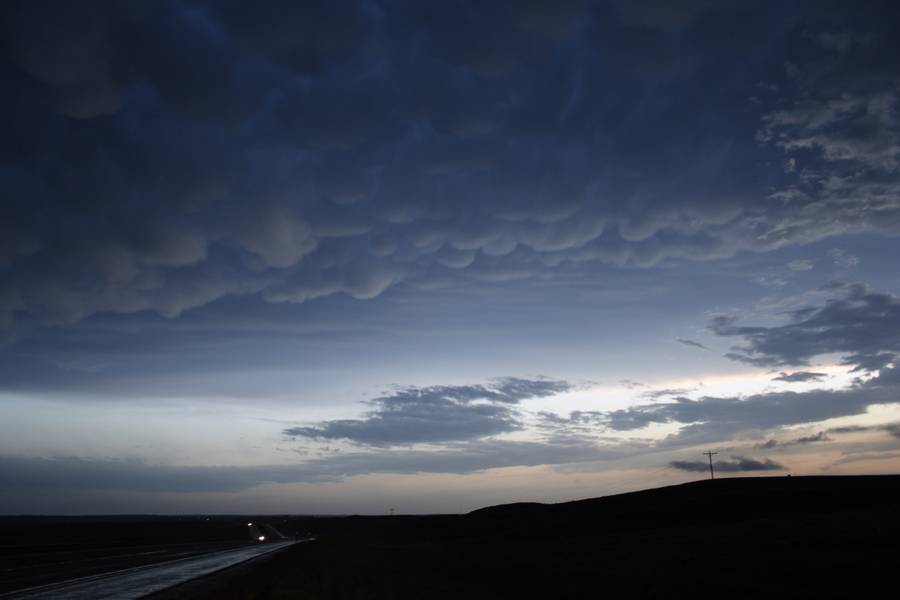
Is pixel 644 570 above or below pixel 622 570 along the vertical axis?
above

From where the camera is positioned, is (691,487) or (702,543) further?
(691,487)

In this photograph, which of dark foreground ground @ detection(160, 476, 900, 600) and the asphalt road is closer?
dark foreground ground @ detection(160, 476, 900, 600)

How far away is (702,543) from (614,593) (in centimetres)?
1571

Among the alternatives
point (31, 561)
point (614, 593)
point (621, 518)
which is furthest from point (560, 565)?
point (621, 518)

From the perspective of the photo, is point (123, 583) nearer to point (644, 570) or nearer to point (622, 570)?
point (622, 570)

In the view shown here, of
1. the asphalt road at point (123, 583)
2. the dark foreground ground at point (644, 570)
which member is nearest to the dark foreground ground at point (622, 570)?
the dark foreground ground at point (644, 570)

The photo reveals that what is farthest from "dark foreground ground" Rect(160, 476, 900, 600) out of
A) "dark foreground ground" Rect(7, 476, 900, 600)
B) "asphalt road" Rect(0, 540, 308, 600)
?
"asphalt road" Rect(0, 540, 308, 600)

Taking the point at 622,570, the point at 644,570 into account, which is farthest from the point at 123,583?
the point at 644,570

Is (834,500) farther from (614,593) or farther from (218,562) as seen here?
(218,562)

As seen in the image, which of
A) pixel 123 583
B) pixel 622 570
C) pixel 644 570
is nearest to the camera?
pixel 644 570

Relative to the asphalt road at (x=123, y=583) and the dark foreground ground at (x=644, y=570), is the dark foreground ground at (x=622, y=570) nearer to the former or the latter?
the dark foreground ground at (x=644, y=570)

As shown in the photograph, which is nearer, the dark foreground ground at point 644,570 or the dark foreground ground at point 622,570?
the dark foreground ground at point 644,570

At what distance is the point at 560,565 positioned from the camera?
40375 millimetres

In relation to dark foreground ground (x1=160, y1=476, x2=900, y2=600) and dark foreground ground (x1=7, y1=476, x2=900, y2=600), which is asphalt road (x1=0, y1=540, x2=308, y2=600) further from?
dark foreground ground (x1=160, y1=476, x2=900, y2=600)
